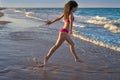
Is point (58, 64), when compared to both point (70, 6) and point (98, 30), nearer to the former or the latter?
point (70, 6)

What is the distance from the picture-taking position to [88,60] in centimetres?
1041

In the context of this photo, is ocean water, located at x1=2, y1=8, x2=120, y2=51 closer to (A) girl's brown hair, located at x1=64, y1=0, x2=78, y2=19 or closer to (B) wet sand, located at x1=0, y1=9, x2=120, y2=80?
(B) wet sand, located at x1=0, y1=9, x2=120, y2=80

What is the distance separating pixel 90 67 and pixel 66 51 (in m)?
2.65

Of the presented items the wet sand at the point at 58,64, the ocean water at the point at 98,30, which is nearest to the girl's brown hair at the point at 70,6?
the wet sand at the point at 58,64

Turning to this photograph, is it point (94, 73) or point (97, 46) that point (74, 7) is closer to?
point (94, 73)

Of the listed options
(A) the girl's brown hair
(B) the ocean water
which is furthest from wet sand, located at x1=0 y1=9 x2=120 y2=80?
(A) the girl's brown hair

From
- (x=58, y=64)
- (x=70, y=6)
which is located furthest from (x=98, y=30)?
(x=70, y=6)

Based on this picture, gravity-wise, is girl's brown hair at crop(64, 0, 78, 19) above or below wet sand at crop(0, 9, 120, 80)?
above

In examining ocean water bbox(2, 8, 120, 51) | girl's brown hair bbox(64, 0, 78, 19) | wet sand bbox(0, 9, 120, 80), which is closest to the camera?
wet sand bbox(0, 9, 120, 80)

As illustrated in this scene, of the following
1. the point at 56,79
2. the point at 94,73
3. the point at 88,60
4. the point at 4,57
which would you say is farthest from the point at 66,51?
the point at 56,79

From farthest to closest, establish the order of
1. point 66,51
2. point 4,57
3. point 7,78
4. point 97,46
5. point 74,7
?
point 97,46, point 66,51, point 4,57, point 74,7, point 7,78

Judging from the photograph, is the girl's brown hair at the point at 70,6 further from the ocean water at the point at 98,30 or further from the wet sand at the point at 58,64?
the ocean water at the point at 98,30

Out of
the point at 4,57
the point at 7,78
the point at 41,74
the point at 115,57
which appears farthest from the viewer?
the point at 115,57

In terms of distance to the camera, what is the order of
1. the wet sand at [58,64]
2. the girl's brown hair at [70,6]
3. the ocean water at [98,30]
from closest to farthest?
the wet sand at [58,64]
the girl's brown hair at [70,6]
the ocean water at [98,30]
